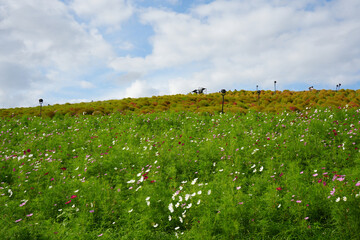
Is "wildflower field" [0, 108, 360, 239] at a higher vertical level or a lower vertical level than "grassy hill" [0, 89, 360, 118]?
lower

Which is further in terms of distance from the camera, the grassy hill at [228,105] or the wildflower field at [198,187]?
the grassy hill at [228,105]

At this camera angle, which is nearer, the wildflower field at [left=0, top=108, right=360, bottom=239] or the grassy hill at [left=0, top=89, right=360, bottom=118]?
the wildflower field at [left=0, top=108, right=360, bottom=239]

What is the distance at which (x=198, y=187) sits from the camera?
4.69m

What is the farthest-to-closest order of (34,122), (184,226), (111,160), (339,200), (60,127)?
(34,122) < (60,127) < (111,160) < (184,226) < (339,200)

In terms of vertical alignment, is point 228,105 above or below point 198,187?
above

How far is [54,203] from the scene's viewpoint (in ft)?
15.4

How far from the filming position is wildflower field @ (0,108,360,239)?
3.49 meters

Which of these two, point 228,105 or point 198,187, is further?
point 228,105

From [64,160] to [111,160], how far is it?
228 centimetres

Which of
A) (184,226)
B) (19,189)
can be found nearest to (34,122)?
(19,189)

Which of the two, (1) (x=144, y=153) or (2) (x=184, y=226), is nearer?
(2) (x=184, y=226)

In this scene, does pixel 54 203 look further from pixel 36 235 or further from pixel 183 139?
pixel 183 139

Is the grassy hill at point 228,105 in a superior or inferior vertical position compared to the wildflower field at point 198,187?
superior

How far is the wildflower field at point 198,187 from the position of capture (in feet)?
11.5
